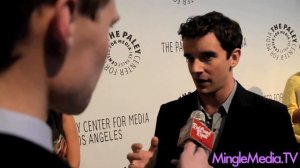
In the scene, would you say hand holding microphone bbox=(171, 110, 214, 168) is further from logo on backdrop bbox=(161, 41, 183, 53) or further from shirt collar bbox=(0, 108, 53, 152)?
logo on backdrop bbox=(161, 41, 183, 53)

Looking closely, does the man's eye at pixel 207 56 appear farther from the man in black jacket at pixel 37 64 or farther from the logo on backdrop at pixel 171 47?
the man in black jacket at pixel 37 64

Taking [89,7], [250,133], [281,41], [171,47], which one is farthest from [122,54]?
[89,7]

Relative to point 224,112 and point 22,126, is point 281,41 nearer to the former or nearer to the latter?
point 224,112

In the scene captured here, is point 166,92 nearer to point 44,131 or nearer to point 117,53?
point 117,53

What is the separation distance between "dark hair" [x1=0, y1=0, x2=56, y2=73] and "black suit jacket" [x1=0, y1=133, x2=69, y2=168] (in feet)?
0.25

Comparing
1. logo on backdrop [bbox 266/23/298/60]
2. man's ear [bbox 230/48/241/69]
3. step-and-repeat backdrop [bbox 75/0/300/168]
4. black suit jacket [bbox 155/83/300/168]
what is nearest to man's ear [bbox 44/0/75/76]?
black suit jacket [bbox 155/83/300/168]

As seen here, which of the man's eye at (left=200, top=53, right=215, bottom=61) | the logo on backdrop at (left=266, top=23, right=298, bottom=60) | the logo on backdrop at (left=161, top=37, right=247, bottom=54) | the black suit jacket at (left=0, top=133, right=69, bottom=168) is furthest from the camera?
the logo on backdrop at (left=266, top=23, right=298, bottom=60)

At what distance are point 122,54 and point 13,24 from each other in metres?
1.48

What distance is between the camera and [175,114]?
1337 mm

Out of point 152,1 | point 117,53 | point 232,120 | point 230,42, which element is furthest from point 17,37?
point 152,1

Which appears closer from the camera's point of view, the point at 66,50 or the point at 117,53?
the point at 66,50

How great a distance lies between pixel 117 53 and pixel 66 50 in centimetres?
146

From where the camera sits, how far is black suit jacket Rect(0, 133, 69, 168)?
0.96ft

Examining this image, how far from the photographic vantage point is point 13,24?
1.07 ft
